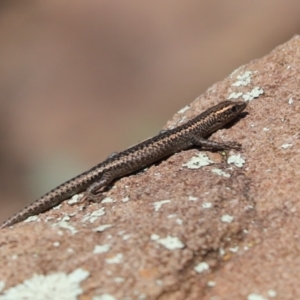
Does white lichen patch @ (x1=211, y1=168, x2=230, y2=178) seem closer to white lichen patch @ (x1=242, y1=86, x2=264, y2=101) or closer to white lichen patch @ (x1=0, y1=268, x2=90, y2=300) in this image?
white lichen patch @ (x1=242, y1=86, x2=264, y2=101)

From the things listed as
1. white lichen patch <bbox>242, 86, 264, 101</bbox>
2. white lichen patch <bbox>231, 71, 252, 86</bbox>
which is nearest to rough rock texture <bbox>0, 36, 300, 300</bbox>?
white lichen patch <bbox>242, 86, 264, 101</bbox>

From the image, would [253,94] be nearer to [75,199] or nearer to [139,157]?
[139,157]

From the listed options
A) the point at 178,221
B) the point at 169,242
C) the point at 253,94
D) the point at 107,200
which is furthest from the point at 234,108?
the point at 169,242

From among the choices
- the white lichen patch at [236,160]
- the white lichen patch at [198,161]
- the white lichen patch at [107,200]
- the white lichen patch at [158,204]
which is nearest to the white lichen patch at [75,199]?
the white lichen patch at [107,200]

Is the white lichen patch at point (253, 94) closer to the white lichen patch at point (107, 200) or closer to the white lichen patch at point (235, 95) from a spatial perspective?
the white lichen patch at point (235, 95)

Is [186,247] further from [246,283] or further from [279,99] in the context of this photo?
[279,99]

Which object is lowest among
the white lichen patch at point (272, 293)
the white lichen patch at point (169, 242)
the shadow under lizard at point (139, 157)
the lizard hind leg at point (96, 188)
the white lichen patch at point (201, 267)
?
the white lichen patch at point (272, 293)

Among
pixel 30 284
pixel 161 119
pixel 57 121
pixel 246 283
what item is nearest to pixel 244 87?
pixel 246 283
